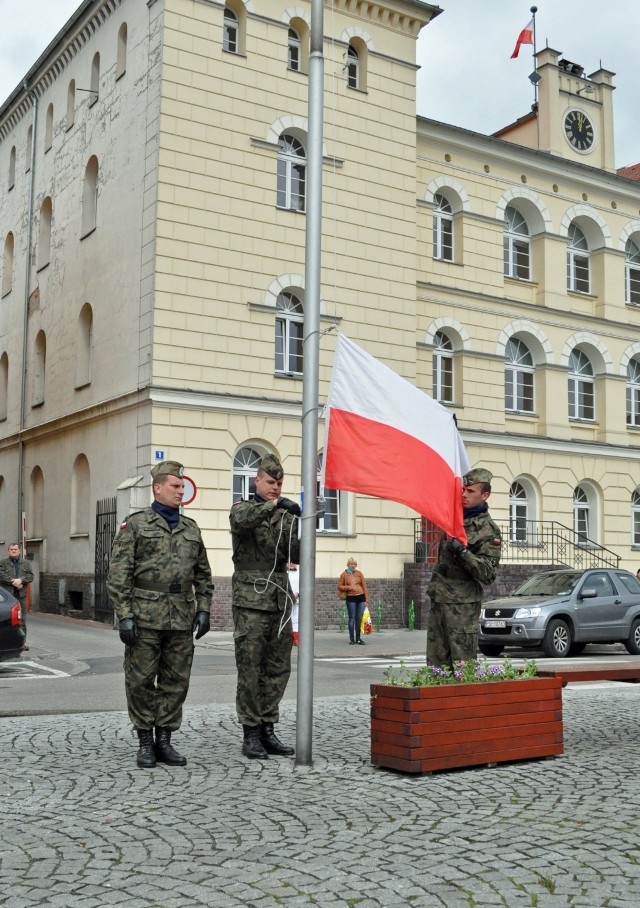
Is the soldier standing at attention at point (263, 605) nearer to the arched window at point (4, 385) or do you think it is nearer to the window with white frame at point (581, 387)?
the window with white frame at point (581, 387)

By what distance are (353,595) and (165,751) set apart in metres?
14.7

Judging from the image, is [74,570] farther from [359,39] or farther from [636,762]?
[636,762]

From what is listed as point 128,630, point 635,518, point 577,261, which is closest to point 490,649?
point 128,630

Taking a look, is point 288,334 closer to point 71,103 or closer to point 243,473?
point 243,473

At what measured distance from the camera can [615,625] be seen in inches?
802

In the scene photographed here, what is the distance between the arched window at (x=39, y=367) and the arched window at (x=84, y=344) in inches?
137

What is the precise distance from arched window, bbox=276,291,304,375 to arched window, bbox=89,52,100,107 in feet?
26.1

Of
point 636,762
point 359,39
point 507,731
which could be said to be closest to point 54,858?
point 507,731

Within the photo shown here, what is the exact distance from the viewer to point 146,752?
7.66m

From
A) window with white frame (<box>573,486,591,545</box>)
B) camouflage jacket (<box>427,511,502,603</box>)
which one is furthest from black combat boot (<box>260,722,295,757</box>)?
window with white frame (<box>573,486,591,545</box>)

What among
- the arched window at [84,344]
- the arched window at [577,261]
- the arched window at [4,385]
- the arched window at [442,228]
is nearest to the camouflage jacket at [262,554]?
the arched window at [84,344]

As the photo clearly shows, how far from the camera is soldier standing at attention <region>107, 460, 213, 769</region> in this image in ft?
25.4

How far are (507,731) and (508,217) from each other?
2687 centimetres

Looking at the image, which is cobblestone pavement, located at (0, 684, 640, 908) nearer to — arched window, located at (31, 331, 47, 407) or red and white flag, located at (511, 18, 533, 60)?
arched window, located at (31, 331, 47, 407)
